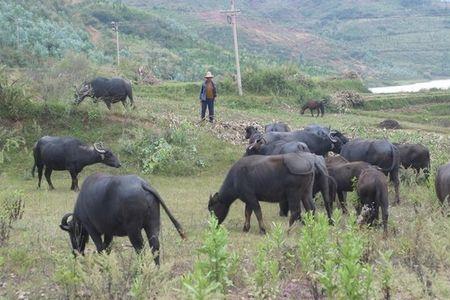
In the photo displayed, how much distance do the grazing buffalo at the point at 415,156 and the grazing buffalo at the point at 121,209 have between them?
968 centimetres

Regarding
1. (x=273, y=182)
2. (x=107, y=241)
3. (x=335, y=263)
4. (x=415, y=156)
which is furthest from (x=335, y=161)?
A: (x=335, y=263)

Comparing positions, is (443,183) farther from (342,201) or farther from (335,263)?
(335,263)

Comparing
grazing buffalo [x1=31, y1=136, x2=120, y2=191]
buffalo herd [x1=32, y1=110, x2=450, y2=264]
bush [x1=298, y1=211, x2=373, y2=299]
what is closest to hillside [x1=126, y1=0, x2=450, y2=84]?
buffalo herd [x1=32, y1=110, x2=450, y2=264]

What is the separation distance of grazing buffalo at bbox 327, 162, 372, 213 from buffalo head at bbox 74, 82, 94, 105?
9888 mm

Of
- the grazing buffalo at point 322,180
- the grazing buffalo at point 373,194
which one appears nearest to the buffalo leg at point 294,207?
the grazing buffalo at point 322,180

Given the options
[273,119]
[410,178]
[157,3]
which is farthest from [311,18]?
[410,178]

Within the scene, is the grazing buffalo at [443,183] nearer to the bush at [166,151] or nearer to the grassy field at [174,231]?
the grassy field at [174,231]

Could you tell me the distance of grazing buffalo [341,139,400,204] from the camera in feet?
47.8

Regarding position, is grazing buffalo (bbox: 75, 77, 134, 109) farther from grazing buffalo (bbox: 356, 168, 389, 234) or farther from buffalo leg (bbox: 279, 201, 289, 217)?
grazing buffalo (bbox: 356, 168, 389, 234)

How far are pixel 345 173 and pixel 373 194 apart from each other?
1.77 meters

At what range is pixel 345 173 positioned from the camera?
41.8 feet

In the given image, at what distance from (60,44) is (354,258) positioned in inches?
1739

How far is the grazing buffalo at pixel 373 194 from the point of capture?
10797 millimetres

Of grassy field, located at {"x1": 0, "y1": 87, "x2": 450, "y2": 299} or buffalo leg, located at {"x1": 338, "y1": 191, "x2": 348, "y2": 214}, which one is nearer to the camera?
grassy field, located at {"x1": 0, "y1": 87, "x2": 450, "y2": 299}
